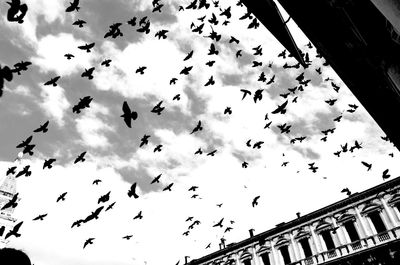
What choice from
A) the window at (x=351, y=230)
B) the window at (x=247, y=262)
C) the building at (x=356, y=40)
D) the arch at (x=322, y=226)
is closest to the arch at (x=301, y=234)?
the arch at (x=322, y=226)

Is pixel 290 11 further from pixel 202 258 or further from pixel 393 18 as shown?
pixel 202 258

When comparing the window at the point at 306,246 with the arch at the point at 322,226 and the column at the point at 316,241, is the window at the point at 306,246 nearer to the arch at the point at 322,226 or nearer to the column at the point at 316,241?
the column at the point at 316,241

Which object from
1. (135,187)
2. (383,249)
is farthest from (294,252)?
(135,187)

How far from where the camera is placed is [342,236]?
70.4 ft

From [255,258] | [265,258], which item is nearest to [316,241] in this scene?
[265,258]

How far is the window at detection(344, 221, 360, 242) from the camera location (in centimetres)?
2108

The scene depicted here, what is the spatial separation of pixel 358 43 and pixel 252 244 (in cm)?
2533

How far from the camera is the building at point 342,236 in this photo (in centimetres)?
1966

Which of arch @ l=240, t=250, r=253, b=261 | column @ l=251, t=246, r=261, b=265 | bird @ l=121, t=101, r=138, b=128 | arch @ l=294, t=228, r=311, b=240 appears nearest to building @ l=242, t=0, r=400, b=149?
bird @ l=121, t=101, r=138, b=128

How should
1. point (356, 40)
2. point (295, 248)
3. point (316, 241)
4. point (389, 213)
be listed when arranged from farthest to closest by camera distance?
1. point (295, 248)
2. point (316, 241)
3. point (389, 213)
4. point (356, 40)

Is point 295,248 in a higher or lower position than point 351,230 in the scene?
lower

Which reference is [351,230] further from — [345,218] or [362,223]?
[362,223]

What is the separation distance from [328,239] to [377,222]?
3.61 m

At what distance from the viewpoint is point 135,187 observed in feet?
21.8
